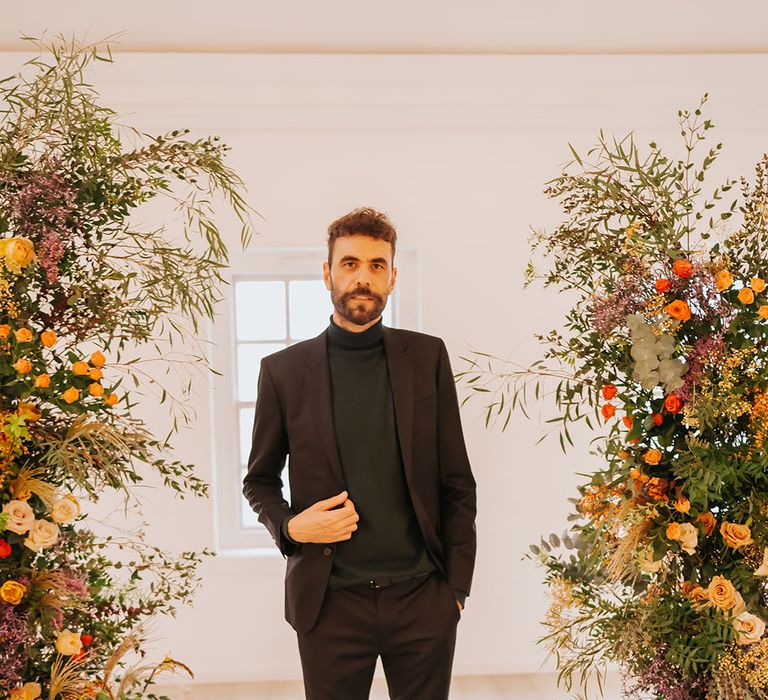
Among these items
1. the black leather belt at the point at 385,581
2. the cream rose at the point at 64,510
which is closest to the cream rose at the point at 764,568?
the black leather belt at the point at 385,581

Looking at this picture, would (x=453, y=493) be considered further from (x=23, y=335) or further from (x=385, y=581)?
(x=23, y=335)

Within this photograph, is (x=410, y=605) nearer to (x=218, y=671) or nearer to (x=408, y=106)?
(x=218, y=671)

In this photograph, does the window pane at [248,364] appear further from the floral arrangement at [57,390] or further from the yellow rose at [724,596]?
the yellow rose at [724,596]

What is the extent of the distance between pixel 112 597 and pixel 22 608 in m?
0.25

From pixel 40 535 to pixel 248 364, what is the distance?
2.26 m

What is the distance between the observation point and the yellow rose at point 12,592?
61.4 inches

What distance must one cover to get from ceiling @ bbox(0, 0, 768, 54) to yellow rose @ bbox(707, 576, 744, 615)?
2346 millimetres

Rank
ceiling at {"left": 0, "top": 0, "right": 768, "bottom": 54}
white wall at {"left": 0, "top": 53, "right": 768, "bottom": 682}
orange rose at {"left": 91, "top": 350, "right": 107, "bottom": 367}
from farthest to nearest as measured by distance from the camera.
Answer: white wall at {"left": 0, "top": 53, "right": 768, "bottom": 682} < ceiling at {"left": 0, "top": 0, "right": 768, "bottom": 54} < orange rose at {"left": 91, "top": 350, "right": 107, "bottom": 367}

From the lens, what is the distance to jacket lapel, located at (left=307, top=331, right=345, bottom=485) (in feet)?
6.68

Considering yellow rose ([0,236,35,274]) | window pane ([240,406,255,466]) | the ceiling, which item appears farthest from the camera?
window pane ([240,406,255,466])

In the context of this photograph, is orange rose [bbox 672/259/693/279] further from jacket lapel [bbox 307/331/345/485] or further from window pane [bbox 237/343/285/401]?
window pane [bbox 237/343/285/401]


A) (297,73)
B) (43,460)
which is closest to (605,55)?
(297,73)

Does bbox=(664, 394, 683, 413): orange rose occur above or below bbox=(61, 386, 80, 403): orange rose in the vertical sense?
below

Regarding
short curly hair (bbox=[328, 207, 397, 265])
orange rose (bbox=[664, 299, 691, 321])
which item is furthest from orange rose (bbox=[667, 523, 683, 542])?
short curly hair (bbox=[328, 207, 397, 265])
